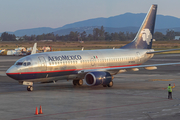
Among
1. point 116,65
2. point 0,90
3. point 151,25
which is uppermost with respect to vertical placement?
point 151,25

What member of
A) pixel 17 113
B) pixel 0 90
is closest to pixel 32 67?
pixel 0 90

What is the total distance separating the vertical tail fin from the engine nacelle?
10825 millimetres

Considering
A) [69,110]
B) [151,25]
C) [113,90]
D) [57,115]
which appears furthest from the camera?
[151,25]

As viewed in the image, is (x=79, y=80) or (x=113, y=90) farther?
(x=79, y=80)

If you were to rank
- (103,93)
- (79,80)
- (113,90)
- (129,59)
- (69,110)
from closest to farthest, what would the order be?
1. (69,110)
2. (103,93)
3. (113,90)
4. (79,80)
5. (129,59)

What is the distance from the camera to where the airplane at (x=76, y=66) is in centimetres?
2872

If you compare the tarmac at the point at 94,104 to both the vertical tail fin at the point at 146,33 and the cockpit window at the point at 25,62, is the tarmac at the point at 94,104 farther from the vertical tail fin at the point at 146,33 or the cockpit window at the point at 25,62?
the vertical tail fin at the point at 146,33

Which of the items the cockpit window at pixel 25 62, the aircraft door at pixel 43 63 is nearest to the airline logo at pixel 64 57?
the aircraft door at pixel 43 63

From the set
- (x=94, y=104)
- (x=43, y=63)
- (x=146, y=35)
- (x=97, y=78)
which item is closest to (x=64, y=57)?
(x=43, y=63)

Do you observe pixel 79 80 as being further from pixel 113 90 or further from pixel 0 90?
pixel 0 90

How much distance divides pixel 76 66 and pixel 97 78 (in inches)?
125

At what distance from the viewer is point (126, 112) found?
766 inches

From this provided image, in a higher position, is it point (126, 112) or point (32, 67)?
point (32, 67)

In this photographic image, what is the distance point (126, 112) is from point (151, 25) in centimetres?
2410
